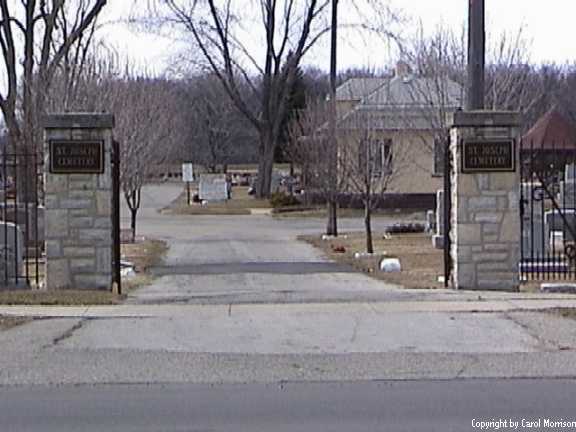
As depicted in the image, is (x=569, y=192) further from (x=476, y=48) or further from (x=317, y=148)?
(x=476, y=48)

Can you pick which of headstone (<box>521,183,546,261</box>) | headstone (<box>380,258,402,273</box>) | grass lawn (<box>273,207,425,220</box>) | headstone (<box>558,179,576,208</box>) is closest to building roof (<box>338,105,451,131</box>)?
grass lawn (<box>273,207,425,220</box>)

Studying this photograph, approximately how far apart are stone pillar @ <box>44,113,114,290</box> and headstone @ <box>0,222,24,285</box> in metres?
1.89

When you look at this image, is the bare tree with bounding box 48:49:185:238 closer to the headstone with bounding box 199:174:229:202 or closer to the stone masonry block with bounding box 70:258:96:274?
the stone masonry block with bounding box 70:258:96:274

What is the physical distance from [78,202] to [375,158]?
16.9 meters

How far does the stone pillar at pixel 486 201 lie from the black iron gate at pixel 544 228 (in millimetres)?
480

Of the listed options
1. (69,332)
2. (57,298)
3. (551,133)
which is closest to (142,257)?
(551,133)

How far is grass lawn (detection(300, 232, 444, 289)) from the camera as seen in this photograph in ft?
68.4

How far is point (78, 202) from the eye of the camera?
1659 centimetres

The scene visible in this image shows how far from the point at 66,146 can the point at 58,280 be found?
6.52 feet

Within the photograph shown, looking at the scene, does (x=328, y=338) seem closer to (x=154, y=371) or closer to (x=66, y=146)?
(x=154, y=371)

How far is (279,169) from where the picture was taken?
339ft

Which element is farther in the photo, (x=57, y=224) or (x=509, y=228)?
(x=509, y=228)

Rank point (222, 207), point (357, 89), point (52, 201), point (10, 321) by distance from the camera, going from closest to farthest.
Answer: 1. point (10, 321)
2. point (52, 201)
3. point (357, 89)
4. point (222, 207)

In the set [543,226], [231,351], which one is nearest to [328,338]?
[231,351]
